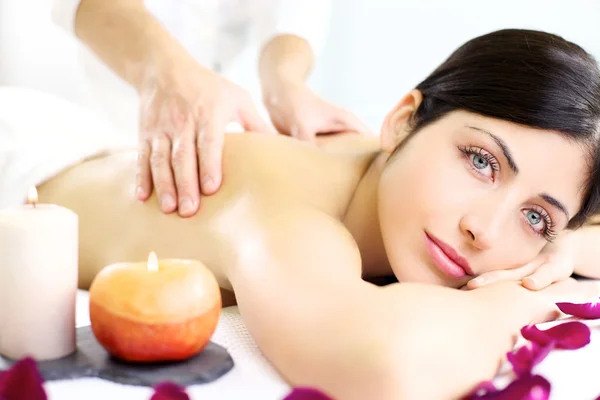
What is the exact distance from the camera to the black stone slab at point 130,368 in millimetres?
767

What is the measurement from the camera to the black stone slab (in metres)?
0.77

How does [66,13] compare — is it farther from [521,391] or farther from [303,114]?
[521,391]

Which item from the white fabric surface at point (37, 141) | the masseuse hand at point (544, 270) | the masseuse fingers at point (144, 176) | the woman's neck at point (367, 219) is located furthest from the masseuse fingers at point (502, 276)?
the white fabric surface at point (37, 141)

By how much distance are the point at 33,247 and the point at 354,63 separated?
8.89ft

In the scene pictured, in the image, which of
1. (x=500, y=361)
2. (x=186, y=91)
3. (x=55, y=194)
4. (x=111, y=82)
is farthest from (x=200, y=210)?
(x=111, y=82)

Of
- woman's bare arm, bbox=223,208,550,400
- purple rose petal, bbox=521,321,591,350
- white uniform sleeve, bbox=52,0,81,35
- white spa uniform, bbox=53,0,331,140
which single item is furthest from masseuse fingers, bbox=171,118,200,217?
white spa uniform, bbox=53,0,331,140

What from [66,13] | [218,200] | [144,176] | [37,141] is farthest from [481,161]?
[66,13]

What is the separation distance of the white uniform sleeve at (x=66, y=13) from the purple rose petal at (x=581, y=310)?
117cm

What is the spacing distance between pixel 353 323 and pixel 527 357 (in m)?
0.22

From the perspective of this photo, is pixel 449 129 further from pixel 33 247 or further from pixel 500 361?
pixel 33 247

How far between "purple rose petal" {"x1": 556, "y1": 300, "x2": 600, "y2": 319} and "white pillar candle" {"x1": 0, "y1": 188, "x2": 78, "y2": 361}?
2.25ft

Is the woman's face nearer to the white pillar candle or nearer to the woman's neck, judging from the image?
the woman's neck

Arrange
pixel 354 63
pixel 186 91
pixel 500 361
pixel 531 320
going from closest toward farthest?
pixel 500 361
pixel 531 320
pixel 186 91
pixel 354 63

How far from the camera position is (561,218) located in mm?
1098
